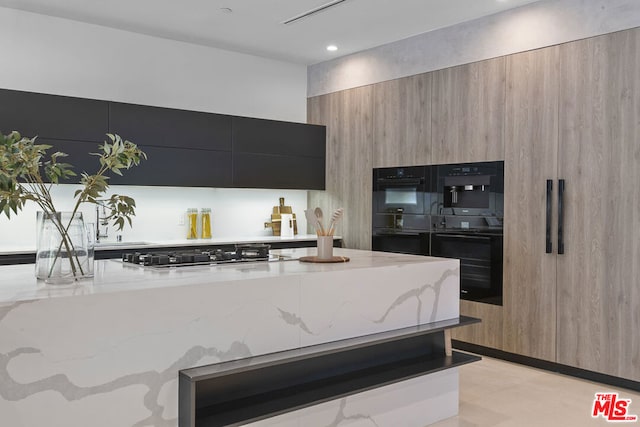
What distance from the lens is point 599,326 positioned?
3.96 m

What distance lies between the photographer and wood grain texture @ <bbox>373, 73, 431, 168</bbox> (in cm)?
515

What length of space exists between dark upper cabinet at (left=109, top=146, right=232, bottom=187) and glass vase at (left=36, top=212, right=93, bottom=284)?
2.66 meters

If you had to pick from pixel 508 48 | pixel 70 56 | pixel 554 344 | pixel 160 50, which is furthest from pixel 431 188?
pixel 70 56

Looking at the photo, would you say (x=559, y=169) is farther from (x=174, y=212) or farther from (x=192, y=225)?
(x=174, y=212)

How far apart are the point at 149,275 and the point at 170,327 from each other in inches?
14.5

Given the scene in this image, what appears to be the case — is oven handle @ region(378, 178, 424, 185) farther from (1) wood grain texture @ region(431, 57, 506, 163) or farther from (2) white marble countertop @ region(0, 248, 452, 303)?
(2) white marble countertop @ region(0, 248, 452, 303)

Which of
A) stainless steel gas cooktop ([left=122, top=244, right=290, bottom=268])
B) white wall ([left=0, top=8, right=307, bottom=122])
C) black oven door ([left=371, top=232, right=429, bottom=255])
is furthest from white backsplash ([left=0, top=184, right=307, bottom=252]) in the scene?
stainless steel gas cooktop ([left=122, top=244, right=290, bottom=268])

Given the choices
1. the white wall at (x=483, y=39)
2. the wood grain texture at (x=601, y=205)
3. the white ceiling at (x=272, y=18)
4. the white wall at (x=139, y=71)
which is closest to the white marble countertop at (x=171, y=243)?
the white wall at (x=139, y=71)

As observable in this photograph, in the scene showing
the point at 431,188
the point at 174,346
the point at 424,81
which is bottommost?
the point at 174,346

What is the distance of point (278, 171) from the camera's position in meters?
5.82

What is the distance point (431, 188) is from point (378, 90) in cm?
119

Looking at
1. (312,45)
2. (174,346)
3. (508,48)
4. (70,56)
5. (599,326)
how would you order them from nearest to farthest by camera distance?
(174,346)
(599,326)
(508,48)
(70,56)
(312,45)

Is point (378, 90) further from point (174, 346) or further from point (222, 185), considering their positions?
point (174, 346)

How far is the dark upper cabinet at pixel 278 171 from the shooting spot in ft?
18.2
